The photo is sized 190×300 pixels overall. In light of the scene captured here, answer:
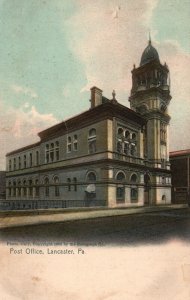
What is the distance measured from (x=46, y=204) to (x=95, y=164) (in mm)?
403

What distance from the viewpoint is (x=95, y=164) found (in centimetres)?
214

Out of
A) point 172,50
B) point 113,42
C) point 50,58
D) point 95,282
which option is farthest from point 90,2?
point 95,282

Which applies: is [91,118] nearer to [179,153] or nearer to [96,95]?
[96,95]

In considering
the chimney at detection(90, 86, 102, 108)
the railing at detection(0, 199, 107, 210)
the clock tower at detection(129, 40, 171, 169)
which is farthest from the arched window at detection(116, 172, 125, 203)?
the chimney at detection(90, 86, 102, 108)

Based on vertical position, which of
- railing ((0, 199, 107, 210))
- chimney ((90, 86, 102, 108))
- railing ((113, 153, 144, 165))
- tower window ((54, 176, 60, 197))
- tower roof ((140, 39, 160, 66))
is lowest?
railing ((0, 199, 107, 210))

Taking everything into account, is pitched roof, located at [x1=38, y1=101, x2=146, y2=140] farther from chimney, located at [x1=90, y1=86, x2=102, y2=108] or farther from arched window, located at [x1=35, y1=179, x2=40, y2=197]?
arched window, located at [x1=35, y1=179, x2=40, y2=197]

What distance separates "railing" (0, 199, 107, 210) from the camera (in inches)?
80.0

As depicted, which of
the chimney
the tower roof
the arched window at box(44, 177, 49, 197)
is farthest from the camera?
the arched window at box(44, 177, 49, 197)

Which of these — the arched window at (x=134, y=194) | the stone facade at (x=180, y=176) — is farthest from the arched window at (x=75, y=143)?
the stone facade at (x=180, y=176)

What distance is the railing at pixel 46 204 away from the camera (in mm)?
2031

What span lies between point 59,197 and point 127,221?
1.52ft

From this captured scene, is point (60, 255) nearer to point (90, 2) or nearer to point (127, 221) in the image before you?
point (127, 221)

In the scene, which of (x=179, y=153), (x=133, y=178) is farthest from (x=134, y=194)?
(x=179, y=153)

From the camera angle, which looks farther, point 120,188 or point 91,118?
point 91,118
